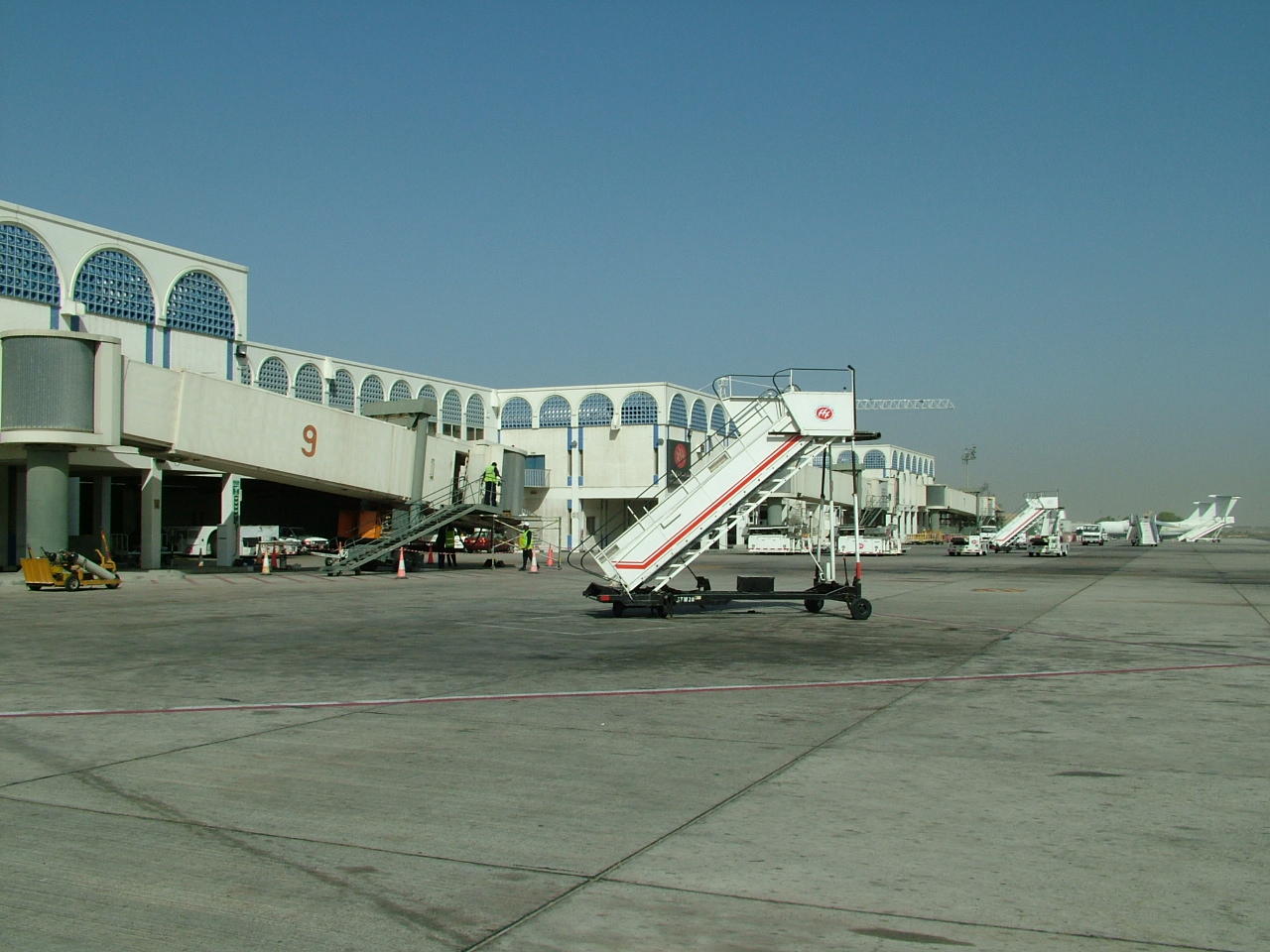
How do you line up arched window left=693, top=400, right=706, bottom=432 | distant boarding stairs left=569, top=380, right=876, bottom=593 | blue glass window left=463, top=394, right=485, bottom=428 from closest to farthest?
1. distant boarding stairs left=569, top=380, right=876, bottom=593
2. blue glass window left=463, top=394, right=485, bottom=428
3. arched window left=693, top=400, right=706, bottom=432

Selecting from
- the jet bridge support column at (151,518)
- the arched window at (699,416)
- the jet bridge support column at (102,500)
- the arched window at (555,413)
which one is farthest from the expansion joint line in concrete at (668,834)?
the arched window at (699,416)

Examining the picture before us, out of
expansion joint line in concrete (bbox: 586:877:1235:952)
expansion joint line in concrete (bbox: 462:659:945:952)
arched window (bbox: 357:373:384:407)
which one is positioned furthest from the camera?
arched window (bbox: 357:373:384:407)

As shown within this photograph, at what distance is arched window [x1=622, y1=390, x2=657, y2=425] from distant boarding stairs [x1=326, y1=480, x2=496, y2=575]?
34.9 meters

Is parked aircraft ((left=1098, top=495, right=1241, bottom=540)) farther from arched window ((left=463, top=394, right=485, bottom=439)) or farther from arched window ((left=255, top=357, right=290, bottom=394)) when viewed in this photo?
arched window ((left=255, top=357, right=290, bottom=394))

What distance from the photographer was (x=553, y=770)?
8.44 meters

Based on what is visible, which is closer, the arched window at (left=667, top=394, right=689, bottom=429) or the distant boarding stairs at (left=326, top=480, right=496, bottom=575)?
the distant boarding stairs at (left=326, top=480, right=496, bottom=575)

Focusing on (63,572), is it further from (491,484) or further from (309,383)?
(309,383)

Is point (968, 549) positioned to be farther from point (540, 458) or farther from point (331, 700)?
point (331, 700)

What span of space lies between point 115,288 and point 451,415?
3772 centimetres

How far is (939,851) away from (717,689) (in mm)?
6425

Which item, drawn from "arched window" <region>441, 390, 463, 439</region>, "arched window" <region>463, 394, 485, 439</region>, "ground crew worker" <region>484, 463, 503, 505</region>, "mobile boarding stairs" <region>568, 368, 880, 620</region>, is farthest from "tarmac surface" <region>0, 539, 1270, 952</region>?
"arched window" <region>463, 394, 485, 439</region>

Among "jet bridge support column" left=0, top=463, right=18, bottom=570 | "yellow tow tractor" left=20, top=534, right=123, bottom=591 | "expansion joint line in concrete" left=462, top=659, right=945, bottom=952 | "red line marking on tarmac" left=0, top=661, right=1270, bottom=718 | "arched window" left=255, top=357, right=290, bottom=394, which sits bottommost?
"expansion joint line in concrete" left=462, top=659, right=945, bottom=952

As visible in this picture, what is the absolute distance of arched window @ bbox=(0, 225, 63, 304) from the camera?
35.0 meters

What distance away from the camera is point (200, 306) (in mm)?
42375
